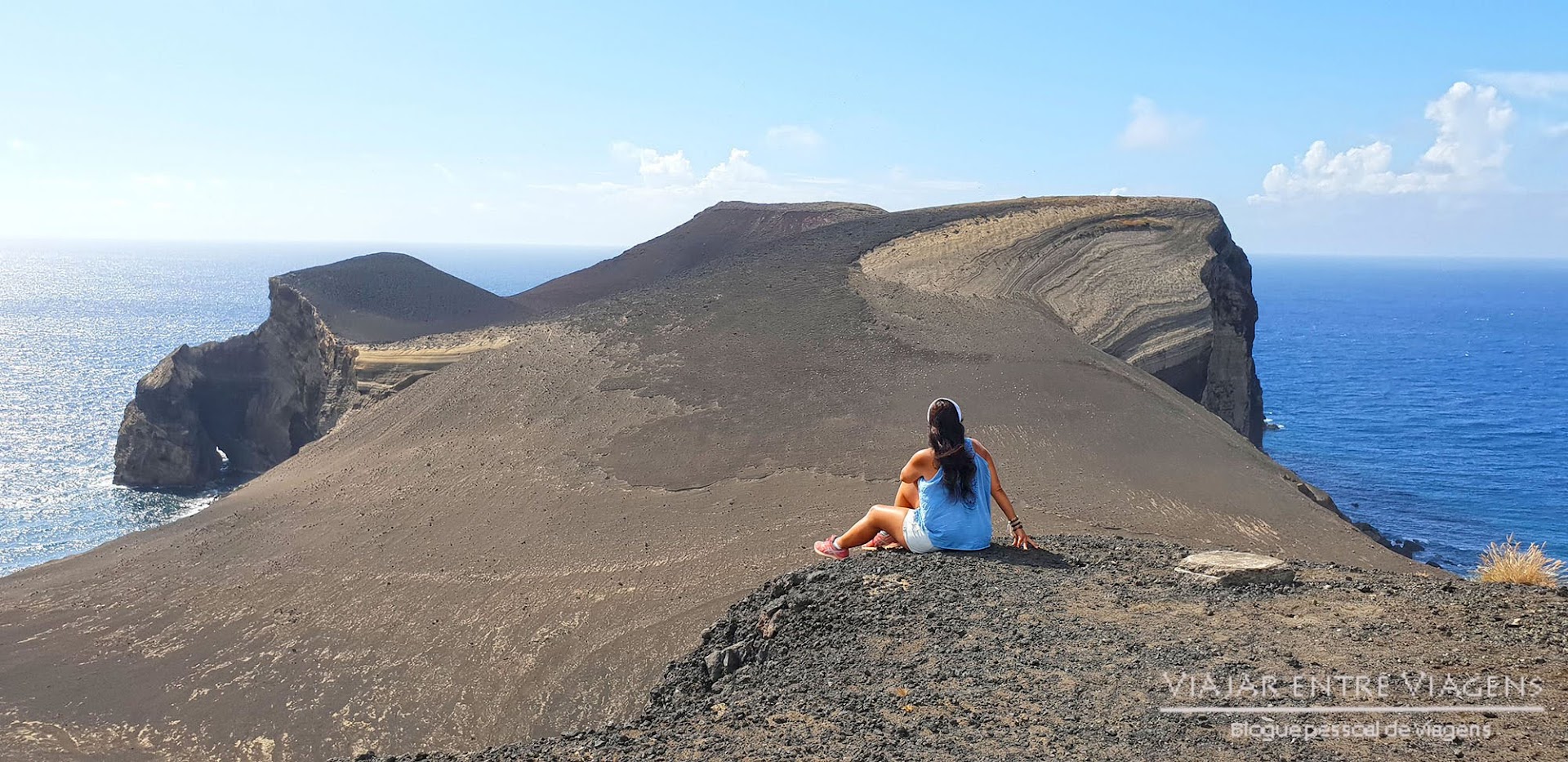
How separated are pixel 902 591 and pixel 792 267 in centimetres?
1861

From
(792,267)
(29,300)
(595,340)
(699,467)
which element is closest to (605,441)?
(699,467)

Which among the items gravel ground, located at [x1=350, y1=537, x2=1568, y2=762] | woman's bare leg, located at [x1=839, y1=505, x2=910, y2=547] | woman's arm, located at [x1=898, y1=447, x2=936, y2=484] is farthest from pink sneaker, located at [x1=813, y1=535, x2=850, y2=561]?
woman's arm, located at [x1=898, y1=447, x2=936, y2=484]

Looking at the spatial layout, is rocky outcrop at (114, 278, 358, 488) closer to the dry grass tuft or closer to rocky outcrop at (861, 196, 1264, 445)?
rocky outcrop at (861, 196, 1264, 445)

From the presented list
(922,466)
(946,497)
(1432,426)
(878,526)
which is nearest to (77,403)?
(878,526)

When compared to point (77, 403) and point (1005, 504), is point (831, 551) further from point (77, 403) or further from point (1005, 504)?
point (77, 403)

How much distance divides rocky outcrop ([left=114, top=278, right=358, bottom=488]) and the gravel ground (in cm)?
2868

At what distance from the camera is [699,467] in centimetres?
1620

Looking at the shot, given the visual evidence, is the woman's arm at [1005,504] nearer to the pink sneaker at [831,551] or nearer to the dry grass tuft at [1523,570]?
the pink sneaker at [831,551]

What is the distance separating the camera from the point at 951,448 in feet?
27.9

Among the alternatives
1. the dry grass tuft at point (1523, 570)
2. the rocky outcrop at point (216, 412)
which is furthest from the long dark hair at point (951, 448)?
the rocky outcrop at point (216, 412)

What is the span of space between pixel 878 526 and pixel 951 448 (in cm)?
143

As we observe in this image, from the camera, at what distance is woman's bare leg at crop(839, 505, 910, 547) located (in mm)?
9336

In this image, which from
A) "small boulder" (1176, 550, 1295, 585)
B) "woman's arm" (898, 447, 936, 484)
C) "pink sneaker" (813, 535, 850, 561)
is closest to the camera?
"small boulder" (1176, 550, 1295, 585)

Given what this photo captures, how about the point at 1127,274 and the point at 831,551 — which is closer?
the point at 831,551
